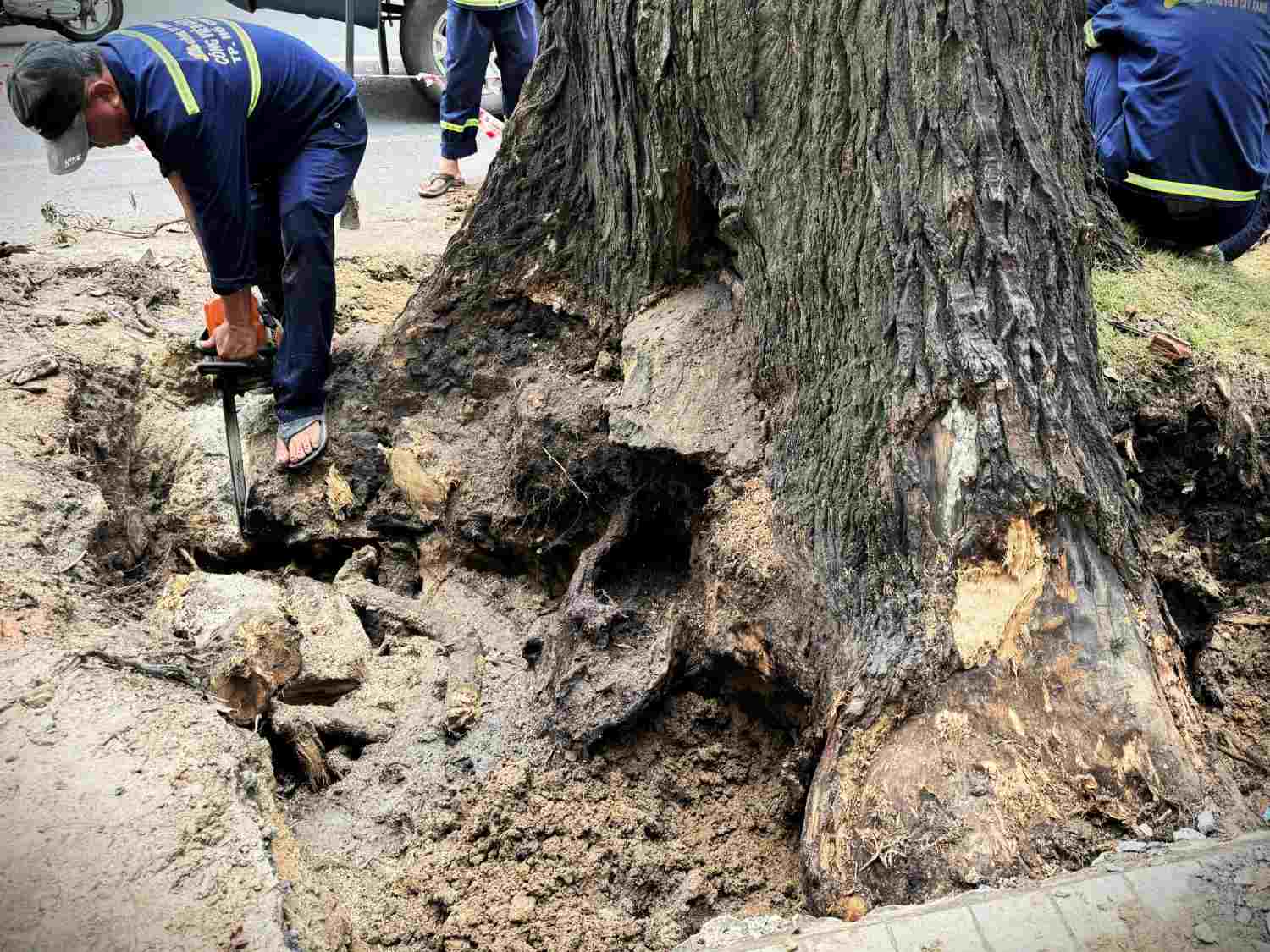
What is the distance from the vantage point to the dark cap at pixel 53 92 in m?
2.94

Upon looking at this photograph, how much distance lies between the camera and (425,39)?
8.05 meters

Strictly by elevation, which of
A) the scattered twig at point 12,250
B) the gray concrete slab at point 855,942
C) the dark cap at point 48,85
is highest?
the dark cap at point 48,85

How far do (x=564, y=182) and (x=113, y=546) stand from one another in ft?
5.64

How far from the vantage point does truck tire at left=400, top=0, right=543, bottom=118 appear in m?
7.89

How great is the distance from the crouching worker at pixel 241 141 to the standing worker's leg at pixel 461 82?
2351mm

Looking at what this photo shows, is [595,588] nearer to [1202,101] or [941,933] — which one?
[941,933]

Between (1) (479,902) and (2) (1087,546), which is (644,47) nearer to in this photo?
(2) (1087,546)

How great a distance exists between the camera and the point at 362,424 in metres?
3.66

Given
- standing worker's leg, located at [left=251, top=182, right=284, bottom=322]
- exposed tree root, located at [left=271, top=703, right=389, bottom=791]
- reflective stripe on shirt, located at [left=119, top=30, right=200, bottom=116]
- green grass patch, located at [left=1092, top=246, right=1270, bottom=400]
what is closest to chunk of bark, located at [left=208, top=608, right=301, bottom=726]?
exposed tree root, located at [left=271, top=703, right=389, bottom=791]

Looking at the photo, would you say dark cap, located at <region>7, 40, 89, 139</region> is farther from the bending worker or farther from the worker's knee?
the bending worker

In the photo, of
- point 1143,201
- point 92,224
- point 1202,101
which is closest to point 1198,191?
point 1143,201

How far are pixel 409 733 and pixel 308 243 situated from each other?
1.70m

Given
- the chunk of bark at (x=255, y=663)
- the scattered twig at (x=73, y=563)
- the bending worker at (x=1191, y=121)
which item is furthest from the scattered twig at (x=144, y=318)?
the bending worker at (x=1191, y=121)

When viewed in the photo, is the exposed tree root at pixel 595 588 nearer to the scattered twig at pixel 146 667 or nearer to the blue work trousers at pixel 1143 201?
the scattered twig at pixel 146 667
